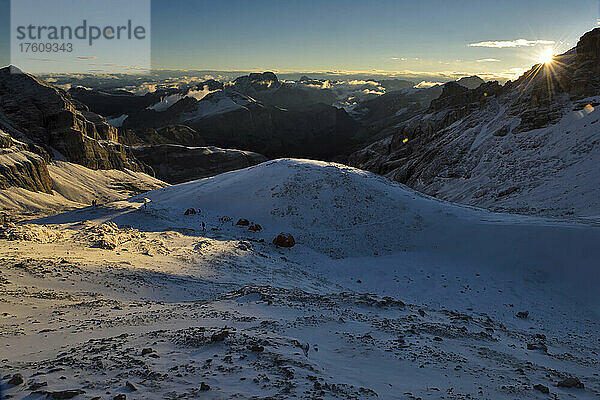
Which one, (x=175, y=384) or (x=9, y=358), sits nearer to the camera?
(x=175, y=384)

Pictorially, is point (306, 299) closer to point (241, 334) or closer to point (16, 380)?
point (241, 334)

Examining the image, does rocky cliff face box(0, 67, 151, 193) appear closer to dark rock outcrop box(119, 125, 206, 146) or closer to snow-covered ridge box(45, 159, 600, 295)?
dark rock outcrop box(119, 125, 206, 146)

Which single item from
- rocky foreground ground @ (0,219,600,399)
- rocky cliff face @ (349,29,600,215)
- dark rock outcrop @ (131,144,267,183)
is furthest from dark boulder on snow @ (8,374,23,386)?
dark rock outcrop @ (131,144,267,183)

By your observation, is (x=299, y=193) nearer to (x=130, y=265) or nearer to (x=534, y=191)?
(x=130, y=265)

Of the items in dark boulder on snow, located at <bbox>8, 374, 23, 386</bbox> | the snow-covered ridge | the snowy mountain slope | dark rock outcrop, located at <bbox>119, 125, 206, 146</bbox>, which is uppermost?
dark rock outcrop, located at <bbox>119, 125, 206, 146</bbox>

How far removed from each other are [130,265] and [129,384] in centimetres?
892

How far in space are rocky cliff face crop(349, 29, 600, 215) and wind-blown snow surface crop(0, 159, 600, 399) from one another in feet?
50.7

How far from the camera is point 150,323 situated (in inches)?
316

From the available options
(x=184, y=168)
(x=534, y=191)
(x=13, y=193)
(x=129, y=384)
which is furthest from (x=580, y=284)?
(x=184, y=168)

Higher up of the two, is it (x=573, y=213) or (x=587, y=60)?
(x=587, y=60)

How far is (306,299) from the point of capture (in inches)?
461

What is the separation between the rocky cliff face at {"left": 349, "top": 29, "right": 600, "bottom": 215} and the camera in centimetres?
3450

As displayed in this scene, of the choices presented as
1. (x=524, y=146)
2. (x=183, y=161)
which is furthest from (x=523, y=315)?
(x=183, y=161)

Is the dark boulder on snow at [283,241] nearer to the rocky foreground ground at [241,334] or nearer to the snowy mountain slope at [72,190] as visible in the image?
the rocky foreground ground at [241,334]
